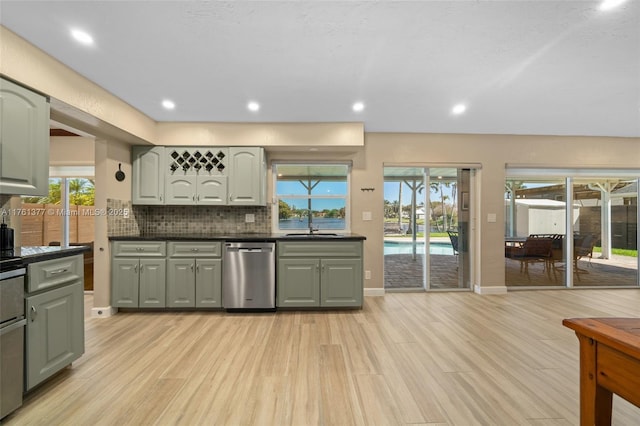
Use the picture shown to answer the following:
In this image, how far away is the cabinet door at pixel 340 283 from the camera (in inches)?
136

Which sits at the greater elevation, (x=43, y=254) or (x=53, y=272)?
(x=43, y=254)

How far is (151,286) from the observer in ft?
11.1

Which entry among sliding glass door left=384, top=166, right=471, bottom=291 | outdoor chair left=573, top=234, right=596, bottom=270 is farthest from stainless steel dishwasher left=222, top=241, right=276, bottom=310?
outdoor chair left=573, top=234, right=596, bottom=270

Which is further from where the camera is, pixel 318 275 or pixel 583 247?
pixel 583 247

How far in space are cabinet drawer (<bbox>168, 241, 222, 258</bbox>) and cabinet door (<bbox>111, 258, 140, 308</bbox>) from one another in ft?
1.49

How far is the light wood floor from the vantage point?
168 centimetres

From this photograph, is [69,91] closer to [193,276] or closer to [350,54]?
[193,276]

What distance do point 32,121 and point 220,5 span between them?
1661 mm

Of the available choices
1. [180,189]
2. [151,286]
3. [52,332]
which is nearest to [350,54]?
[180,189]

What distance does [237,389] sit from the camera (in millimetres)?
1914

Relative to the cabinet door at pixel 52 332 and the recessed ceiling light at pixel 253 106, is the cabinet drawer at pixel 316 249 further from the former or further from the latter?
the cabinet door at pixel 52 332

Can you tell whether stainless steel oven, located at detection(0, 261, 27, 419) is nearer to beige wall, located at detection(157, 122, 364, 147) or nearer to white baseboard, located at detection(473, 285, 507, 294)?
beige wall, located at detection(157, 122, 364, 147)

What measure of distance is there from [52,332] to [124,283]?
1.53 m

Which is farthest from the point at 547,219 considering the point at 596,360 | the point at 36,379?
the point at 36,379
